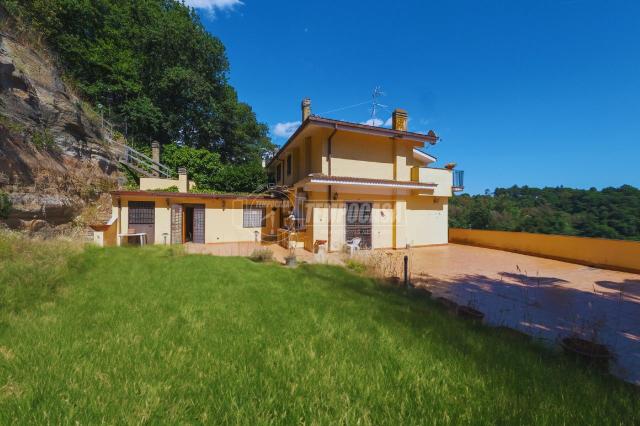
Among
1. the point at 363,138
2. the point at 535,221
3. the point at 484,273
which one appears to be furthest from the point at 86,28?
the point at 535,221

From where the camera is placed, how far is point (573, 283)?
7984mm

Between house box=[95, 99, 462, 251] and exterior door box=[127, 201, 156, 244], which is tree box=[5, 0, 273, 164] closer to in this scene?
house box=[95, 99, 462, 251]

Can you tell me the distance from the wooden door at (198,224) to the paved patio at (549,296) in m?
11.1

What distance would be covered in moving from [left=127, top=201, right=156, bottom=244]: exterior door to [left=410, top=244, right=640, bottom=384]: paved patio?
13044 millimetres

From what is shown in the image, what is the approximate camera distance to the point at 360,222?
1355cm

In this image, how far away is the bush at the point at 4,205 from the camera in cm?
766

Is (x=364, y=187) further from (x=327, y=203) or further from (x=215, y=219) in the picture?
(x=215, y=219)

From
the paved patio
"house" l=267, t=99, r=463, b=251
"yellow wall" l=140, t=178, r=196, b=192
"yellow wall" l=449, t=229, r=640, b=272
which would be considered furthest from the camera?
"yellow wall" l=140, t=178, r=196, b=192

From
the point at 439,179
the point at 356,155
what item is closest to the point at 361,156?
the point at 356,155

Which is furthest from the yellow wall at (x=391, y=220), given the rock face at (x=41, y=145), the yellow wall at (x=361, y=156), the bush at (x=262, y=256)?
the rock face at (x=41, y=145)

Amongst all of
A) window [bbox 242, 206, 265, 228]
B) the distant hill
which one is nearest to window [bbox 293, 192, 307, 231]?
window [bbox 242, 206, 265, 228]

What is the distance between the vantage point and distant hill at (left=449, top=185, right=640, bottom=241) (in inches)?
1054

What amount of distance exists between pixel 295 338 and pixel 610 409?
3008 millimetres

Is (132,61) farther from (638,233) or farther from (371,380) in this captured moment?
(638,233)
